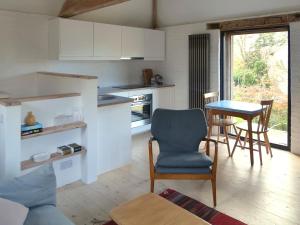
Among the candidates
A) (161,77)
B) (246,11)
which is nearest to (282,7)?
(246,11)

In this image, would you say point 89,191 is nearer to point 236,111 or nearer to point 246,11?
point 236,111

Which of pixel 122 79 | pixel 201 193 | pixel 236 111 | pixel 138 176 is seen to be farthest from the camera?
pixel 122 79

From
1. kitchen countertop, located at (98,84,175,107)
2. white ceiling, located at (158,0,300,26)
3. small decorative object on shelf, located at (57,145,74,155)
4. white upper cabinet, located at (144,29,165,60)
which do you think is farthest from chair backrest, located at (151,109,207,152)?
white upper cabinet, located at (144,29,165,60)

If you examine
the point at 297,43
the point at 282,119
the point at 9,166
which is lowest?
the point at 9,166

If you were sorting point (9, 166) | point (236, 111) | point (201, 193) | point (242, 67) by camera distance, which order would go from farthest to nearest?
point (242, 67), point (236, 111), point (201, 193), point (9, 166)

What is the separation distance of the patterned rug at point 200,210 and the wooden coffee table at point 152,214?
0.62 metres

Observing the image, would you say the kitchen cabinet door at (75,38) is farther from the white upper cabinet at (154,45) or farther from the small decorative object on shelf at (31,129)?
the small decorative object on shelf at (31,129)

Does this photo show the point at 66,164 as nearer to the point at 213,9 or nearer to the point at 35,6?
the point at 35,6

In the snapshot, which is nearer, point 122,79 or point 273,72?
point 273,72

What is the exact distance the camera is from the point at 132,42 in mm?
5402

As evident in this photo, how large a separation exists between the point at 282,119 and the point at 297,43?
48.6 inches

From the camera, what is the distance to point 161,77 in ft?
19.9

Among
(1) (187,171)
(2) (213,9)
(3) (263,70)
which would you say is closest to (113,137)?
(1) (187,171)

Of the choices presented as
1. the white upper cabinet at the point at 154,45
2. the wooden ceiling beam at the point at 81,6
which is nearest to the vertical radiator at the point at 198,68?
the white upper cabinet at the point at 154,45
